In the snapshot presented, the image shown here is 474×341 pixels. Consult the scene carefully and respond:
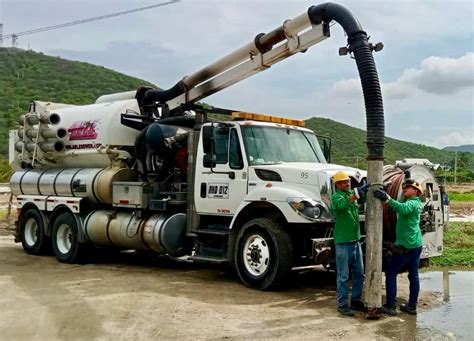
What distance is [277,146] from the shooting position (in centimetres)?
1023

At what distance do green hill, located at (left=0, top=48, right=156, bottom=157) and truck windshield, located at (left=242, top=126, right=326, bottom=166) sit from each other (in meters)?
48.1

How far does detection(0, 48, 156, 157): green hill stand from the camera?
63.1m

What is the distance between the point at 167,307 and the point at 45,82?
70789 mm

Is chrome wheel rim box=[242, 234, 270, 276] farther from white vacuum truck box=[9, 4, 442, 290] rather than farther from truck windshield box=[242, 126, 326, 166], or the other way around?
truck windshield box=[242, 126, 326, 166]

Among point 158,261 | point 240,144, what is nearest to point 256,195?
point 240,144

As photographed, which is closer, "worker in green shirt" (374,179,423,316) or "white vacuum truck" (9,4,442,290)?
"worker in green shirt" (374,179,423,316)

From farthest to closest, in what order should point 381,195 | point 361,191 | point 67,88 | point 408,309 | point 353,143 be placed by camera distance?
point 353,143 → point 67,88 → point 408,309 → point 361,191 → point 381,195

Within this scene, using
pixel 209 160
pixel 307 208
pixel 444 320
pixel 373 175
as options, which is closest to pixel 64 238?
pixel 209 160

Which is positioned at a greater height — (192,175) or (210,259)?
(192,175)

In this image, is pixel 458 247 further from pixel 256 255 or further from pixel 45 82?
pixel 45 82

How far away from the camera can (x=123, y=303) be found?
8.48 m

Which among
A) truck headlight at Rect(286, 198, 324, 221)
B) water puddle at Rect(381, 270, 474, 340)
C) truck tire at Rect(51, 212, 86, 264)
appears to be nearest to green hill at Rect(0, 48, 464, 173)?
truck tire at Rect(51, 212, 86, 264)

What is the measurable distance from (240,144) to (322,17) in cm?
244

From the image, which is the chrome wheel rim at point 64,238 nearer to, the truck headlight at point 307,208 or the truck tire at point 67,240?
the truck tire at point 67,240
